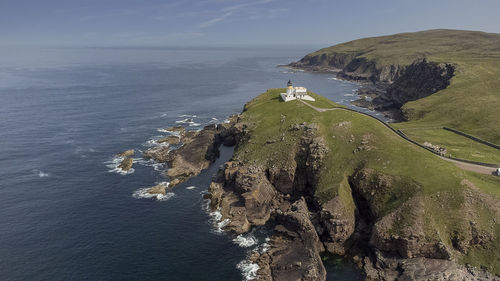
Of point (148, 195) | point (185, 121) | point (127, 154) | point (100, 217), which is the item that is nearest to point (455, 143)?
point (148, 195)

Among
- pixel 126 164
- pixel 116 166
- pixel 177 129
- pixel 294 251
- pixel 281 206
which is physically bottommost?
pixel 294 251

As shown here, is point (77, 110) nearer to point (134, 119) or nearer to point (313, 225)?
point (134, 119)

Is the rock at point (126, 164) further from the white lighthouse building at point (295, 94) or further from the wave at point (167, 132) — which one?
the white lighthouse building at point (295, 94)

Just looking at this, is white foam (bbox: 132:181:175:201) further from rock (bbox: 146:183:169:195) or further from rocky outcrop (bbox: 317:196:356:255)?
rocky outcrop (bbox: 317:196:356:255)

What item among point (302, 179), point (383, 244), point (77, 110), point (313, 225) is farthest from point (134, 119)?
point (383, 244)

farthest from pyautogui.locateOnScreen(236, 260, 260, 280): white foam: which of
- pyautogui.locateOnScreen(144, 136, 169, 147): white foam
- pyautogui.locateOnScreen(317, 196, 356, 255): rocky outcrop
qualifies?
pyautogui.locateOnScreen(144, 136, 169, 147): white foam

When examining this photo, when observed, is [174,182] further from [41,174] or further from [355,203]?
[355,203]
